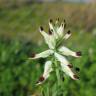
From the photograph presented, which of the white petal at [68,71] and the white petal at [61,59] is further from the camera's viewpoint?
the white petal at [61,59]

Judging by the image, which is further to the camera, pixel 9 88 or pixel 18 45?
pixel 18 45

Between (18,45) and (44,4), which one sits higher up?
(44,4)

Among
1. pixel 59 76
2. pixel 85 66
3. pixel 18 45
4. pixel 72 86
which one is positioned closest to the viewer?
pixel 59 76

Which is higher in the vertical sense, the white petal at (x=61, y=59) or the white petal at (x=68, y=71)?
the white petal at (x=61, y=59)

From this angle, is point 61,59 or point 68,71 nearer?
point 68,71

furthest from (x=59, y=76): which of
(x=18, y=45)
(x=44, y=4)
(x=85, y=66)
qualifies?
(x=44, y=4)

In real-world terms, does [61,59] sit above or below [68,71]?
above

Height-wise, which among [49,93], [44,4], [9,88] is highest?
[44,4]

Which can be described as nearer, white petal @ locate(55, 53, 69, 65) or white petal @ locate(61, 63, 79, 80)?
white petal @ locate(61, 63, 79, 80)

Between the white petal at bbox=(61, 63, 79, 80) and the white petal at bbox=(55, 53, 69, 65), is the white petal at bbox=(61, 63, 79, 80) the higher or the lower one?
the lower one

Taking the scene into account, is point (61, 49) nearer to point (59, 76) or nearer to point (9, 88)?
point (59, 76)

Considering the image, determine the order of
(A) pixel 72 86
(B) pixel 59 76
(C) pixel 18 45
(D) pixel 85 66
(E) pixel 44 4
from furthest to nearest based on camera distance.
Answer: (E) pixel 44 4, (C) pixel 18 45, (D) pixel 85 66, (A) pixel 72 86, (B) pixel 59 76
